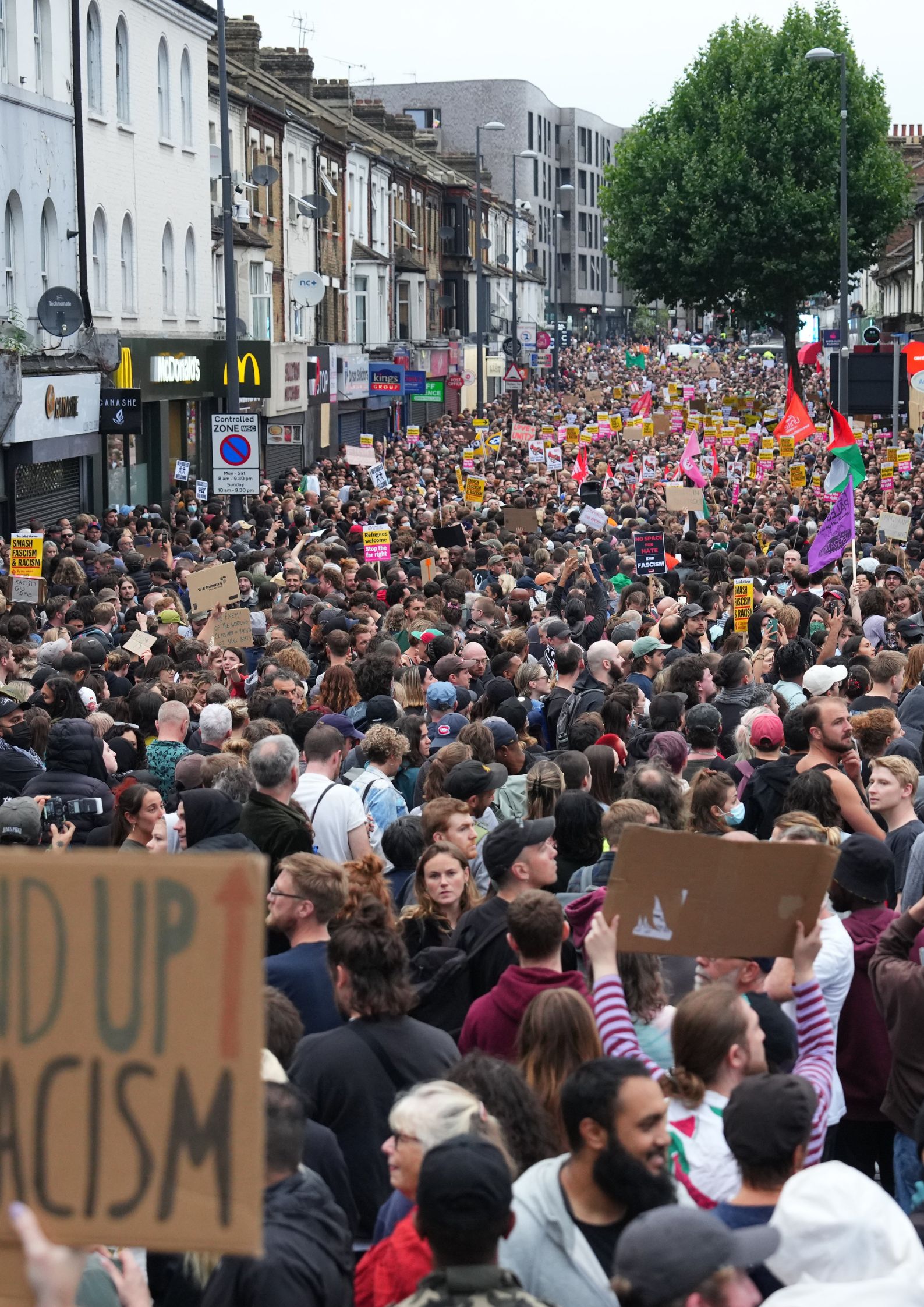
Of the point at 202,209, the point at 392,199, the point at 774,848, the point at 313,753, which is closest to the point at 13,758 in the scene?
the point at 313,753

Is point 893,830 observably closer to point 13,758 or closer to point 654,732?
point 654,732

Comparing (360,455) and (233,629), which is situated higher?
(360,455)

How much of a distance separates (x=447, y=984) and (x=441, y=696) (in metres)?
4.35

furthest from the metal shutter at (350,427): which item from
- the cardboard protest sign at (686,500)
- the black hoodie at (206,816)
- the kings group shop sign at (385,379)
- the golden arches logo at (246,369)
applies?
the black hoodie at (206,816)

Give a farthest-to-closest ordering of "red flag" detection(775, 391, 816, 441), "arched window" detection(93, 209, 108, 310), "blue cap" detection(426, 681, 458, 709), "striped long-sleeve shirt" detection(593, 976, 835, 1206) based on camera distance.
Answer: "red flag" detection(775, 391, 816, 441), "arched window" detection(93, 209, 108, 310), "blue cap" detection(426, 681, 458, 709), "striped long-sleeve shirt" detection(593, 976, 835, 1206)

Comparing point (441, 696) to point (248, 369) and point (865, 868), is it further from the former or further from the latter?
point (248, 369)

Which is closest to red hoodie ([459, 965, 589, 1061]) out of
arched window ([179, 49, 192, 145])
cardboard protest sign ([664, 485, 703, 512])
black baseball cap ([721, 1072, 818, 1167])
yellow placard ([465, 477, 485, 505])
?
black baseball cap ([721, 1072, 818, 1167])

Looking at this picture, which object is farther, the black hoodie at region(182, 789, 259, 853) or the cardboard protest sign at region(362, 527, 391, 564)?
the cardboard protest sign at region(362, 527, 391, 564)

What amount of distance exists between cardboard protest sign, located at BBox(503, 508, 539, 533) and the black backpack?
16514mm

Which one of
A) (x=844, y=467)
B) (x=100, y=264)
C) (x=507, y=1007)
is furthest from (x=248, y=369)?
(x=507, y=1007)

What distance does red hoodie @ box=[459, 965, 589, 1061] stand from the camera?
5398mm

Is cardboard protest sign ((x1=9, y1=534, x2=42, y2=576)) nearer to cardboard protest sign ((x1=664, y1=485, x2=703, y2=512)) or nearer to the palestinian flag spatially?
the palestinian flag

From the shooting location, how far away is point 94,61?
29.9 metres

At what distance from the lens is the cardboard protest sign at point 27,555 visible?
50.8 feet
